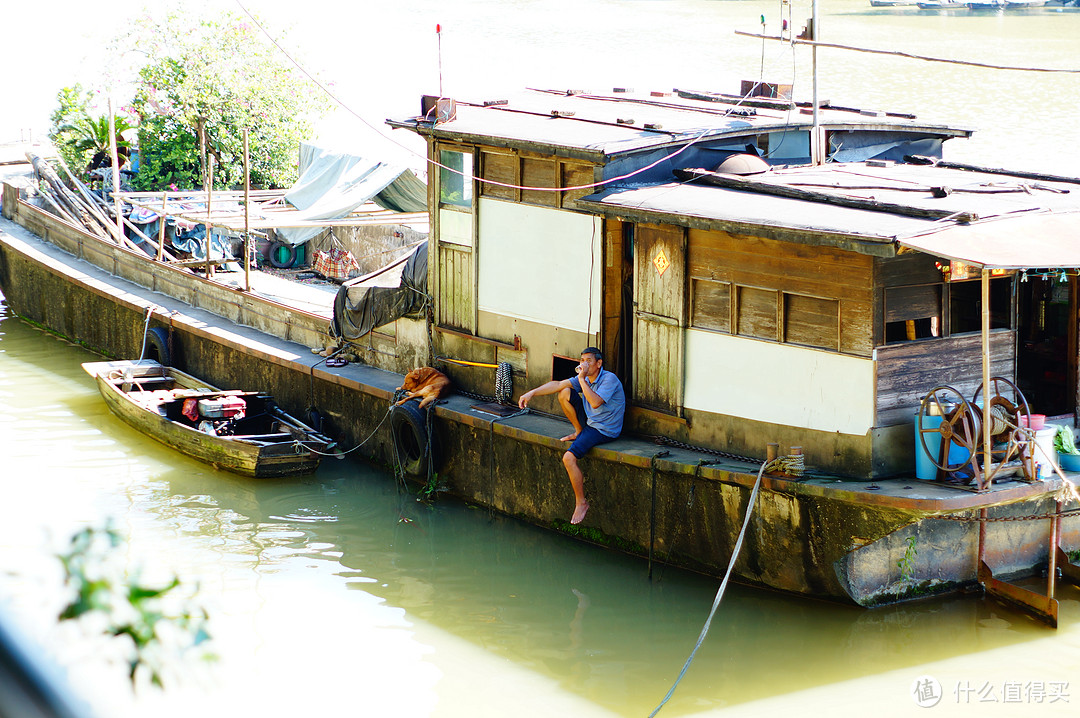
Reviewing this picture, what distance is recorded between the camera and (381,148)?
91.9ft

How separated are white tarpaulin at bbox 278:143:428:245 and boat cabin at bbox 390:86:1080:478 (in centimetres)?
354

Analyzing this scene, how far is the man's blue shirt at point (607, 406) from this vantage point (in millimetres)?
9195

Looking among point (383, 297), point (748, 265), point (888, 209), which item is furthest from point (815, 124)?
point (383, 297)

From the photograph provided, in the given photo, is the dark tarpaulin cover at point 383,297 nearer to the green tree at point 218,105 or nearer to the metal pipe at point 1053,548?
the metal pipe at point 1053,548

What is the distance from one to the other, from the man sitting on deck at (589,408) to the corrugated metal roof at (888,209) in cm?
127

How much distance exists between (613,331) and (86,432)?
6.81 meters

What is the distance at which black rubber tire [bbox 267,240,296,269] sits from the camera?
16641 mm

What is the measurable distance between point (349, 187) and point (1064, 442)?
9418mm

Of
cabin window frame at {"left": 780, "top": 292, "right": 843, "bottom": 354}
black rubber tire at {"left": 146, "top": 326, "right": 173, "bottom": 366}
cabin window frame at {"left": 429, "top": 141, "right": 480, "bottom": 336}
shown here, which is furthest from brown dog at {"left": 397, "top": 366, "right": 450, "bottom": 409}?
black rubber tire at {"left": 146, "top": 326, "right": 173, "bottom": 366}

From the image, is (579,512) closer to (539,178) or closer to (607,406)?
(607,406)

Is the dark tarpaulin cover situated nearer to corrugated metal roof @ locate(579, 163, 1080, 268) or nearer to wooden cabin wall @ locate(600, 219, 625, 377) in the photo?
wooden cabin wall @ locate(600, 219, 625, 377)

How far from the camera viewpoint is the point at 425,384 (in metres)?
10.8

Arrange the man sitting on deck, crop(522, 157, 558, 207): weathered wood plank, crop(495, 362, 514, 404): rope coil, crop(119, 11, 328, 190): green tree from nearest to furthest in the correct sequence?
the man sitting on deck, crop(522, 157, 558, 207): weathered wood plank, crop(495, 362, 514, 404): rope coil, crop(119, 11, 328, 190): green tree

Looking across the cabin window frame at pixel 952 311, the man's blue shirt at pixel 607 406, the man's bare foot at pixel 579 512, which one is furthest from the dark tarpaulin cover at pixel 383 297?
the cabin window frame at pixel 952 311
